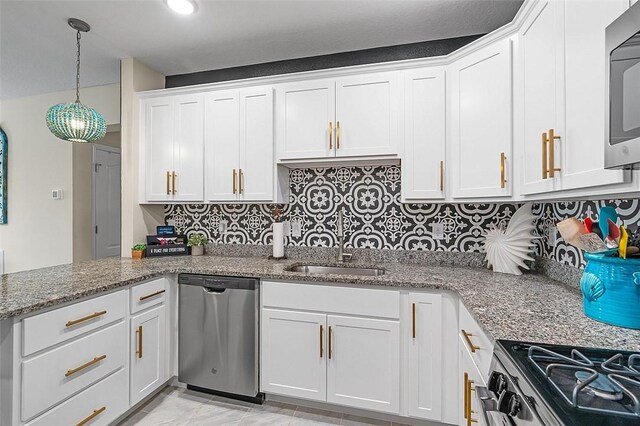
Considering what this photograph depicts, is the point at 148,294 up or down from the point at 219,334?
up

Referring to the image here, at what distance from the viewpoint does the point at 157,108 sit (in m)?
2.76

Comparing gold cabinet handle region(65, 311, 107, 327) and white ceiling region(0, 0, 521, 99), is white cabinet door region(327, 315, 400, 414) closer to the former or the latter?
gold cabinet handle region(65, 311, 107, 327)

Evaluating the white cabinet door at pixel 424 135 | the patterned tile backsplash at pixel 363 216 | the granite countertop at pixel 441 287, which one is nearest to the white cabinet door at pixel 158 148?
the patterned tile backsplash at pixel 363 216

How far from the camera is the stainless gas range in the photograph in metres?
0.65

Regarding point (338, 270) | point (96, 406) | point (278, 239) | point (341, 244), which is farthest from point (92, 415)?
point (341, 244)

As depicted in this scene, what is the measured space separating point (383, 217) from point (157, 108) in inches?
86.2

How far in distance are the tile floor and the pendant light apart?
1959mm

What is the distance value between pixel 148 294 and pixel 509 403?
2.06 m

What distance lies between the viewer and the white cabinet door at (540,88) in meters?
1.31

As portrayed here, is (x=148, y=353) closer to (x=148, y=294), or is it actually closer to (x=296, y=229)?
(x=148, y=294)

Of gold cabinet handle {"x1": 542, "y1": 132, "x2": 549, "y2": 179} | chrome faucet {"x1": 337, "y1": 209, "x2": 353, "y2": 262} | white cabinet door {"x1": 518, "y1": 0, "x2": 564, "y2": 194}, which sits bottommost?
chrome faucet {"x1": 337, "y1": 209, "x2": 353, "y2": 262}

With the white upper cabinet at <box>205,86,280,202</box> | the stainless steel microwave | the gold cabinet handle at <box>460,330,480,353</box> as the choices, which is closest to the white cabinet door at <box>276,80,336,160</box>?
the white upper cabinet at <box>205,86,280,202</box>

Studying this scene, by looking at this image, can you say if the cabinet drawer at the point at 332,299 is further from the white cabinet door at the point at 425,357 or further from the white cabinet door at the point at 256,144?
the white cabinet door at the point at 256,144

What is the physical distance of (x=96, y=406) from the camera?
1688mm
